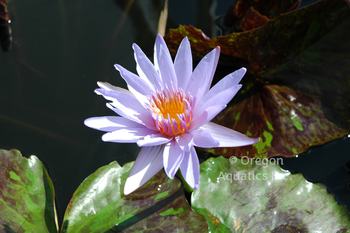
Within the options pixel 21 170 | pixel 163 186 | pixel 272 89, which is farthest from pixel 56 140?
pixel 272 89

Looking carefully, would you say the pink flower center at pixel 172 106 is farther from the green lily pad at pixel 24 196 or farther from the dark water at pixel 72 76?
the green lily pad at pixel 24 196

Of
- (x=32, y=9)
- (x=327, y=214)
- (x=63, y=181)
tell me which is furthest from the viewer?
(x=32, y=9)

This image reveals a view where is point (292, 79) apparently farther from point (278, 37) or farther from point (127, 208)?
point (127, 208)

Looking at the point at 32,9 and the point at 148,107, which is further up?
the point at 32,9

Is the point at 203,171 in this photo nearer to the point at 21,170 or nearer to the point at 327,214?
the point at 327,214

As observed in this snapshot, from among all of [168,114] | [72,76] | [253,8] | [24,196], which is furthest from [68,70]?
[253,8]

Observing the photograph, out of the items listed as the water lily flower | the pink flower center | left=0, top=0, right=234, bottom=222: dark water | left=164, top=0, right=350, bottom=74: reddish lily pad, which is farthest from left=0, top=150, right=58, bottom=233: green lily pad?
left=164, top=0, right=350, bottom=74: reddish lily pad

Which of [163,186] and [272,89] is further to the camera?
[272,89]
